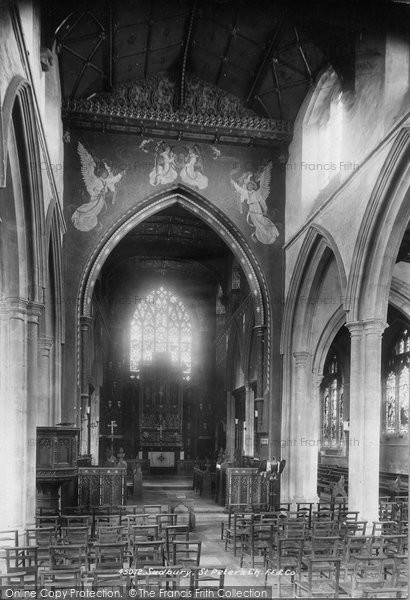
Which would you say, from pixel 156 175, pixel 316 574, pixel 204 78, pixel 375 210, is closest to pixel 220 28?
pixel 204 78

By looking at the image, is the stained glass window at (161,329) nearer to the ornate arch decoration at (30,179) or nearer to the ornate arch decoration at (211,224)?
the ornate arch decoration at (211,224)

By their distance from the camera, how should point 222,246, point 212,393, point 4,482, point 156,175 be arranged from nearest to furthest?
point 4,482
point 156,175
point 222,246
point 212,393

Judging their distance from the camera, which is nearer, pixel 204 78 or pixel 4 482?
pixel 4 482

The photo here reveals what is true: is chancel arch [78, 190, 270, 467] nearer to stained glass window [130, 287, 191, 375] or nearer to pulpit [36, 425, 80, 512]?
stained glass window [130, 287, 191, 375]

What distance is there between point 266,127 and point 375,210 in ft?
24.9

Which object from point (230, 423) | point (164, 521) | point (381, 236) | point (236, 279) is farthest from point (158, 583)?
point (230, 423)

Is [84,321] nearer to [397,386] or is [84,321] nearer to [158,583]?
[397,386]

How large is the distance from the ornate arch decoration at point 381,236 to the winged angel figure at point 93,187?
8295 mm

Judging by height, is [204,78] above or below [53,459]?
above

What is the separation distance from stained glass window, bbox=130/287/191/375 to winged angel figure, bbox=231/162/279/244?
1513 cm

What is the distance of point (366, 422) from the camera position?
575 inches

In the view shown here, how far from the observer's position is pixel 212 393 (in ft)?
115

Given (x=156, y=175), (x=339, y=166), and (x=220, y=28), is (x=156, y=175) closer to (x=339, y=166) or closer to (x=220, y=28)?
(x=220, y=28)

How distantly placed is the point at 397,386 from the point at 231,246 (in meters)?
8.39
